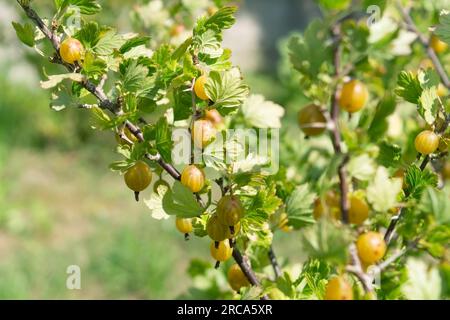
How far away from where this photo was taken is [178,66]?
38.0 inches

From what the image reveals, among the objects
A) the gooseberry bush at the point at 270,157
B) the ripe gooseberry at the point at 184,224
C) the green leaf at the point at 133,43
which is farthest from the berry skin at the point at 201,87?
the ripe gooseberry at the point at 184,224

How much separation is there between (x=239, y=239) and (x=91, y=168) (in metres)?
3.97

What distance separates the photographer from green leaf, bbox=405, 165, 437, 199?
36.0 inches

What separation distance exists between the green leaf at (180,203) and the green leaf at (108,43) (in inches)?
9.5

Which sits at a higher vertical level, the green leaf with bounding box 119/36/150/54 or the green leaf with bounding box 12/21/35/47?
the green leaf with bounding box 12/21/35/47

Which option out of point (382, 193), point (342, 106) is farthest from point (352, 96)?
point (382, 193)

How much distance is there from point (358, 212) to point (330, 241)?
127mm

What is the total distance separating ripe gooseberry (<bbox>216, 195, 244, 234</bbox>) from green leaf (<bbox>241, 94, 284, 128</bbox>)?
35 centimetres

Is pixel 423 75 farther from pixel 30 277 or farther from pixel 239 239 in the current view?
pixel 30 277

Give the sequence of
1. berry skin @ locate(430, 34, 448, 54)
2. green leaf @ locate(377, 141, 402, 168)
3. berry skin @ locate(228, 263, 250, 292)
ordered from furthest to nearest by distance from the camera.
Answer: berry skin @ locate(430, 34, 448, 54) → berry skin @ locate(228, 263, 250, 292) → green leaf @ locate(377, 141, 402, 168)

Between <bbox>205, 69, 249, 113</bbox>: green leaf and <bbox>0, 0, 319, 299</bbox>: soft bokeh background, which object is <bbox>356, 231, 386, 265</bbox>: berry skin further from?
<bbox>0, 0, 319, 299</bbox>: soft bokeh background

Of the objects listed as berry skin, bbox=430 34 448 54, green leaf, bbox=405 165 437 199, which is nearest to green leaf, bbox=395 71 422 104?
green leaf, bbox=405 165 437 199

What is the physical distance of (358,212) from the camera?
806 millimetres

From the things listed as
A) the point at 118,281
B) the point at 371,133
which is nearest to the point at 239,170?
the point at 371,133
